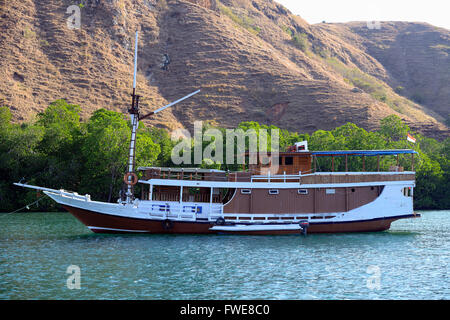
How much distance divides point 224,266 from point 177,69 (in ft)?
297

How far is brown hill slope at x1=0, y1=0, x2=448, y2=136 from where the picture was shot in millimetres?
89500

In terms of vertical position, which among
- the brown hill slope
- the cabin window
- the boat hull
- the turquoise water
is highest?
the brown hill slope

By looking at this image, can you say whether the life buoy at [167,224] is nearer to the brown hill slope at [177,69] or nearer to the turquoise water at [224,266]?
the turquoise water at [224,266]

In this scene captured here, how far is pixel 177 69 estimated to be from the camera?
108375 millimetres

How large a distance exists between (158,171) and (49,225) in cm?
1134

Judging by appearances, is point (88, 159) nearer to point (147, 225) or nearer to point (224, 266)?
point (147, 225)

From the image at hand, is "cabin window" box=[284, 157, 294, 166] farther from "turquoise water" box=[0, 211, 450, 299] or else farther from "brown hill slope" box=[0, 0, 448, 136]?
"brown hill slope" box=[0, 0, 448, 136]

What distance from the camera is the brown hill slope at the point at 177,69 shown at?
294ft

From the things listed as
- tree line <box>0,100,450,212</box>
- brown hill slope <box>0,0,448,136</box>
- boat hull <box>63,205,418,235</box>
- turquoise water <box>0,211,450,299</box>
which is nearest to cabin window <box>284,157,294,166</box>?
boat hull <box>63,205,418,235</box>

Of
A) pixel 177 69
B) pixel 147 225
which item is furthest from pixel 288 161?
pixel 177 69

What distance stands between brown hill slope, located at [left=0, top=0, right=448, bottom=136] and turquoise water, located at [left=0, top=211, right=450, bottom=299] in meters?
57.6

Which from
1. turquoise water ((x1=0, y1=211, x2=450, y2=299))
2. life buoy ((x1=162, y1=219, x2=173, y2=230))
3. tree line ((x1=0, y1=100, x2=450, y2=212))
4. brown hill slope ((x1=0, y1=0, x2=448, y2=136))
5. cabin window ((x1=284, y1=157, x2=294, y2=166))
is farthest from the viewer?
brown hill slope ((x1=0, y1=0, x2=448, y2=136))
